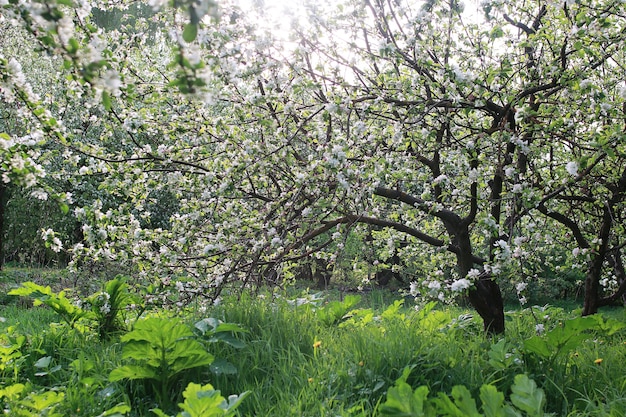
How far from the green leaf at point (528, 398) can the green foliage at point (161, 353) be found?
135 centimetres

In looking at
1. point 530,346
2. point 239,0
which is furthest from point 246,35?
point 530,346

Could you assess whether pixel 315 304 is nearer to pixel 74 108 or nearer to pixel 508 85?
pixel 508 85

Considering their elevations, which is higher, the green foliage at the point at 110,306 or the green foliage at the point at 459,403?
the green foliage at the point at 110,306

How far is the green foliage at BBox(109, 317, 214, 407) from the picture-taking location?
2.42m

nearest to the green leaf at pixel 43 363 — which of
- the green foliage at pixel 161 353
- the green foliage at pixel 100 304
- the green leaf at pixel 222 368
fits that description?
the green foliage at pixel 100 304

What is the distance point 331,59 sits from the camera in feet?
12.4

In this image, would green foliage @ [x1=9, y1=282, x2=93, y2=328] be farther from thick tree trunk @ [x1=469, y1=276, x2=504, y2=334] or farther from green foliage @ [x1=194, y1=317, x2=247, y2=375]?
thick tree trunk @ [x1=469, y1=276, x2=504, y2=334]

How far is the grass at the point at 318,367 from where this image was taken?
2.45 metres

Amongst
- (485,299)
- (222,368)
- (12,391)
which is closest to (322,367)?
(222,368)

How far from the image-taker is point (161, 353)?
2486mm

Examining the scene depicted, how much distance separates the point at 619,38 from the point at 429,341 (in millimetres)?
2085

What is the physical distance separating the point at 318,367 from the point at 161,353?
78cm

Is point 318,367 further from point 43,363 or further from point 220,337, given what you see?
point 43,363

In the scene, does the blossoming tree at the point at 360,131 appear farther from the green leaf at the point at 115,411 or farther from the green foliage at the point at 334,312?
the green leaf at the point at 115,411
